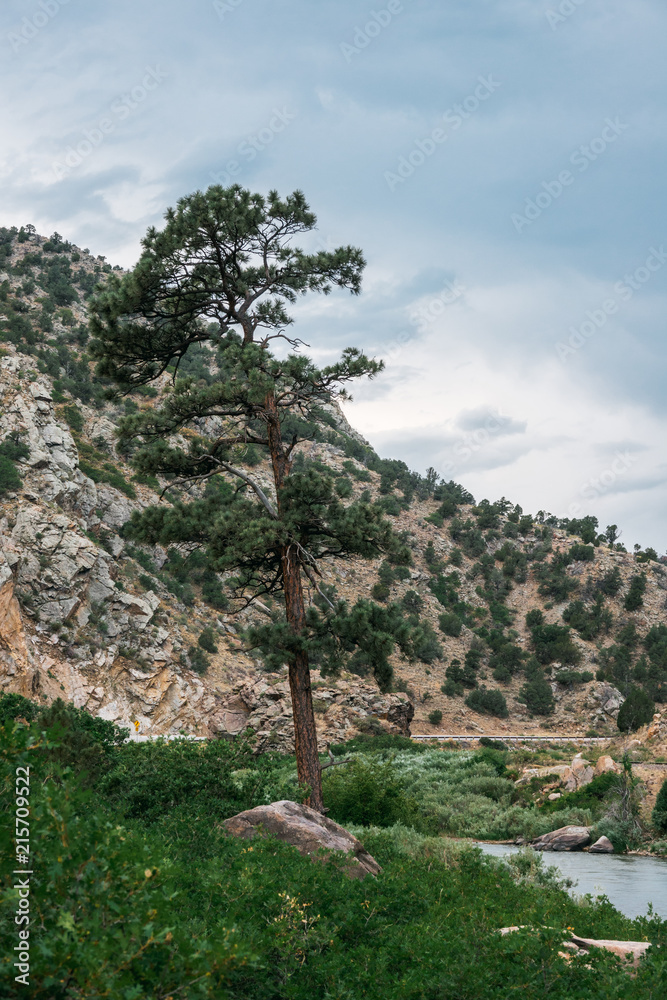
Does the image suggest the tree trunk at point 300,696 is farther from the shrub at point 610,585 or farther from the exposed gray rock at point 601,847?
the shrub at point 610,585

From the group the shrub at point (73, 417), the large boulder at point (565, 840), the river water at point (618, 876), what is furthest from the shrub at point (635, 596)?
the river water at point (618, 876)

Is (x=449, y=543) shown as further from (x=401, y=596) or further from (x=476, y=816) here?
(x=476, y=816)

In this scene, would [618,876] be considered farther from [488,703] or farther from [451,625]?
[451,625]

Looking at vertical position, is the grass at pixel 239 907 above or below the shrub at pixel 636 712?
above

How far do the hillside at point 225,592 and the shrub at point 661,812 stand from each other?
20.7ft

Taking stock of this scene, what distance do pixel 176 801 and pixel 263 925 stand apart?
5.34 metres

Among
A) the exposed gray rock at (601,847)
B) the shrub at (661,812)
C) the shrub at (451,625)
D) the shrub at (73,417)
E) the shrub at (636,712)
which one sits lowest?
the shrub at (636,712)

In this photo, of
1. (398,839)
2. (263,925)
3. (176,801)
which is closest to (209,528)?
(176,801)

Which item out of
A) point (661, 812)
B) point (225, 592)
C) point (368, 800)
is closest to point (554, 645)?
point (225, 592)

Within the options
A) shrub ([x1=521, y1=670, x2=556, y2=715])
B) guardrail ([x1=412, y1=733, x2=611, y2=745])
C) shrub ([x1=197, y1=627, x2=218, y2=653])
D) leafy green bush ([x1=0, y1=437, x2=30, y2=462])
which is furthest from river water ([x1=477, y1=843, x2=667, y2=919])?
shrub ([x1=521, y1=670, x2=556, y2=715])

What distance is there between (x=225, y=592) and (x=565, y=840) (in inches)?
1166

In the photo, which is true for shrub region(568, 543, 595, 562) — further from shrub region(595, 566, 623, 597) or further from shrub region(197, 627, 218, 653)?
shrub region(197, 627, 218, 653)

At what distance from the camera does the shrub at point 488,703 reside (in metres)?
43.2

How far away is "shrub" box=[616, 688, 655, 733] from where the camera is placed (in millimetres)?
32406
